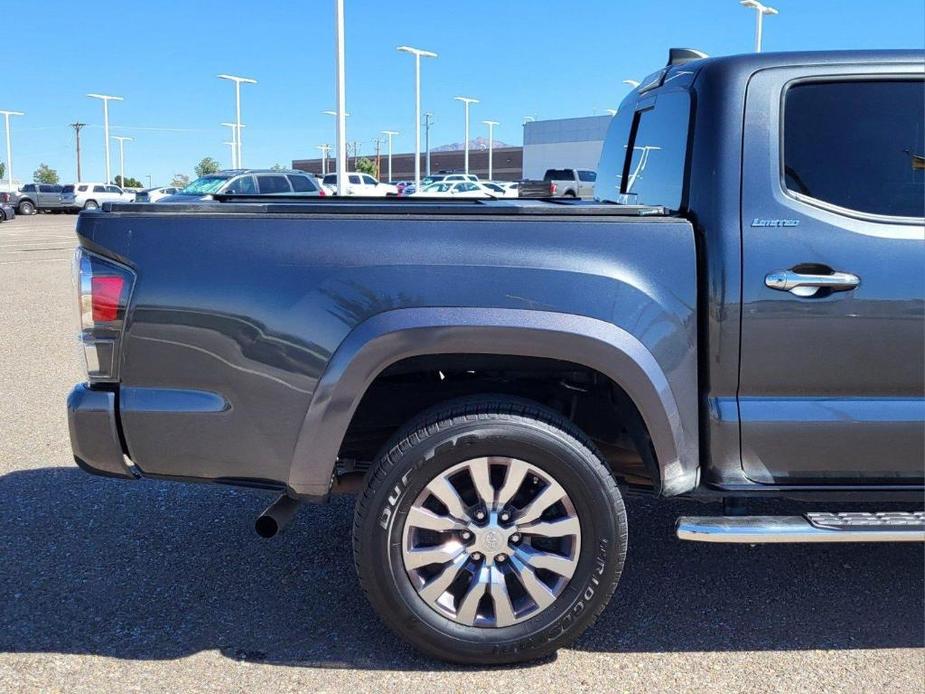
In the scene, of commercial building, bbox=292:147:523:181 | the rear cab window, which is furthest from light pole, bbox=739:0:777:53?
commercial building, bbox=292:147:523:181

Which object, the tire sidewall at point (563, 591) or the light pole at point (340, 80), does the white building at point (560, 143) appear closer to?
the light pole at point (340, 80)

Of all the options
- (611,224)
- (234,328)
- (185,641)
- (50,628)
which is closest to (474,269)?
(611,224)

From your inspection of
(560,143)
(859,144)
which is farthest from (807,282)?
(560,143)

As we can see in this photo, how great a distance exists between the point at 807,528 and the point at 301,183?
25.7 meters

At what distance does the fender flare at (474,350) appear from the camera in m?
2.81

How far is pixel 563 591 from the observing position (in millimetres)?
2998

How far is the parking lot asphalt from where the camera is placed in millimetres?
2959

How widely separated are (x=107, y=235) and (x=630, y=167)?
2.30 metres

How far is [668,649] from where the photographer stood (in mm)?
3135

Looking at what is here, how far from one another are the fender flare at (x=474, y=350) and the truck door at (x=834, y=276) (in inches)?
12.6

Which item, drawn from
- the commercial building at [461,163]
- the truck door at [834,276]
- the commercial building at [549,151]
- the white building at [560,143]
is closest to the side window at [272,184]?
the truck door at [834,276]

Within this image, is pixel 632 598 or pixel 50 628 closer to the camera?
pixel 50 628

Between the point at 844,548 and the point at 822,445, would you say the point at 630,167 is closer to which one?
the point at 822,445

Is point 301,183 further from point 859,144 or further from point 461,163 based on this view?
point 461,163
